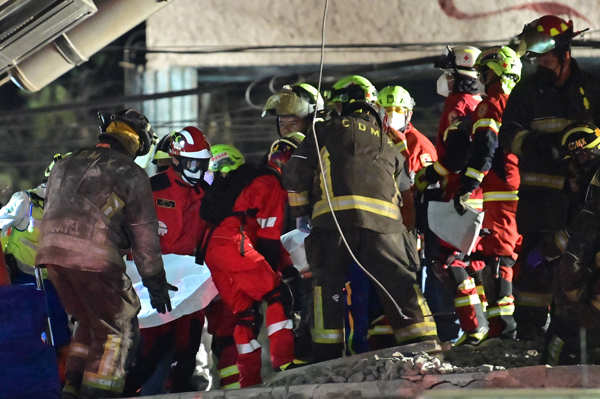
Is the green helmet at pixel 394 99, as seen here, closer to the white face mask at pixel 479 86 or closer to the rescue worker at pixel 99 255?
the white face mask at pixel 479 86

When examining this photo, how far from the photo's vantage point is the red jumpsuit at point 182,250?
981 centimetres

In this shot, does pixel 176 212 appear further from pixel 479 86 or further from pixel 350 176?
pixel 479 86

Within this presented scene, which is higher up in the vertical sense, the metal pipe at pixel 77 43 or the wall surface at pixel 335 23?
the wall surface at pixel 335 23

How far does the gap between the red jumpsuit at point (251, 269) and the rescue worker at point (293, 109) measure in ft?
2.69

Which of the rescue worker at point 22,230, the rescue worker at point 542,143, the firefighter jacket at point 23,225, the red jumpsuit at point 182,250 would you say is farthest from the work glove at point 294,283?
the firefighter jacket at point 23,225

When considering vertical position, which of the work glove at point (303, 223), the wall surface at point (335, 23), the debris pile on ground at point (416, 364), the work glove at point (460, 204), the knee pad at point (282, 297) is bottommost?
the debris pile on ground at point (416, 364)

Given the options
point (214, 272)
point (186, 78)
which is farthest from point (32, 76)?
point (186, 78)

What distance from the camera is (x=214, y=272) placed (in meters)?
9.52

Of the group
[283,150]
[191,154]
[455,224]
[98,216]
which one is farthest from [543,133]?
[98,216]

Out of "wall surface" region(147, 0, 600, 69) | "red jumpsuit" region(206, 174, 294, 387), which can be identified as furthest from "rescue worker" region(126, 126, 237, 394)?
"wall surface" region(147, 0, 600, 69)

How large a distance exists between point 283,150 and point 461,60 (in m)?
1.61

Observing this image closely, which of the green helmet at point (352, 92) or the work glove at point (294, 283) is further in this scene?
the work glove at point (294, 283)

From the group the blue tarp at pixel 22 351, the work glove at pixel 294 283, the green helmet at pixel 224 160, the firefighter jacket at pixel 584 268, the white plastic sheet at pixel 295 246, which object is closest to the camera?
the firefighter jacket at pixel 584 268

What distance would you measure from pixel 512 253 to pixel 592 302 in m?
1.77
